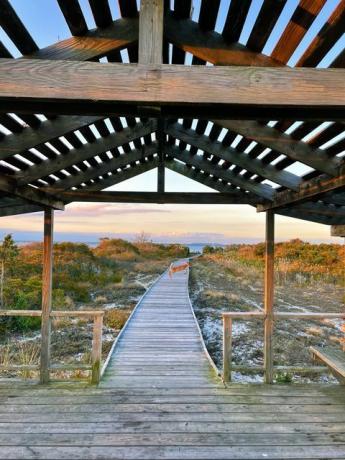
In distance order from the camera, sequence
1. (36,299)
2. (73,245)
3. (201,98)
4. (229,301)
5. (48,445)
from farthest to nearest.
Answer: (73,245)
(229,301)
(36,299)
(48,445)
(201,98)

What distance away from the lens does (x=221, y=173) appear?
436 centimetres

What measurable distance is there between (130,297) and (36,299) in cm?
354

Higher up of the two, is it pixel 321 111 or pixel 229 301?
pixel 321 111

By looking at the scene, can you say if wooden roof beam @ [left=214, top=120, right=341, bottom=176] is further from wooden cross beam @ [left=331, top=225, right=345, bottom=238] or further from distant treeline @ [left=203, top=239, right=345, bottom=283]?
distant treeline @ [left=203, top=239, right=345, bottom=283]

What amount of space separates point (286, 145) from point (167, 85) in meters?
1.75

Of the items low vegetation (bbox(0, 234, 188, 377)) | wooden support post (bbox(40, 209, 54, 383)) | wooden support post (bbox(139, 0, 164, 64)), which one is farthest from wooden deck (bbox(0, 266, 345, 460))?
wooden support post (bbox(139, 0, 164, 64))

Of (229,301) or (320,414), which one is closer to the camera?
(320,414)

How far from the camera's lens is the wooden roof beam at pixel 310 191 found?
112 inches

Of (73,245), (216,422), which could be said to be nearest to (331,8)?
(216,422)

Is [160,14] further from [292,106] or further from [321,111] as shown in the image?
[321,111]

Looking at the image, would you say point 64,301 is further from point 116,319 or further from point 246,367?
point 246,367

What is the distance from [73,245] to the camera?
74.1 feet

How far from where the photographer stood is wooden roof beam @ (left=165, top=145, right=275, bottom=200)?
4.29 m

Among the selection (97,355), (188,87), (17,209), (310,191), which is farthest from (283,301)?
(188,87)
